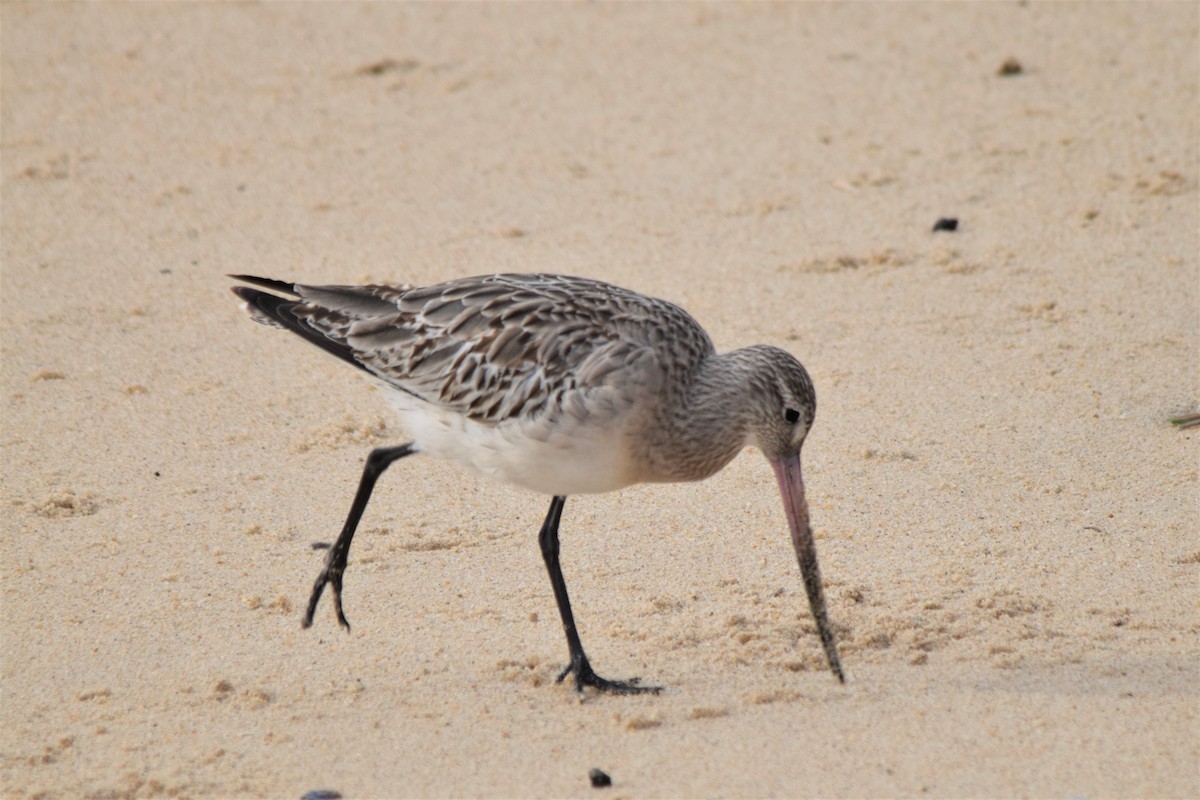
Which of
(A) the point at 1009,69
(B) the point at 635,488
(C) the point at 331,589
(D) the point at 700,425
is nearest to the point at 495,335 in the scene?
(D) the point at 700,425

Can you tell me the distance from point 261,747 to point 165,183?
577 centimetres

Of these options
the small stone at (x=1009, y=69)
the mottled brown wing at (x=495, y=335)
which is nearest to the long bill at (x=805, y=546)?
the mottled brown wing at (x=495, y=335)

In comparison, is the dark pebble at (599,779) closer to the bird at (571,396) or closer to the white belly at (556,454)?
the bird at (571,396)

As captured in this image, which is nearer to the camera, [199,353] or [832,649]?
[832,649]

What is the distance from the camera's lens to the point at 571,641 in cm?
539

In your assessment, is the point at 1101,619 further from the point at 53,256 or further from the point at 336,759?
the point at 53,256

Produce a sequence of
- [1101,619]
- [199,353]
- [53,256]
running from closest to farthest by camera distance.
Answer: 1. [1101,619]
2. [199,353]
3. [53,256]

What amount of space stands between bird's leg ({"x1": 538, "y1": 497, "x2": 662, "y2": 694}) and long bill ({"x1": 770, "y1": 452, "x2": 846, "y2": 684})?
626 mm

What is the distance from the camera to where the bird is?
5.27 metres

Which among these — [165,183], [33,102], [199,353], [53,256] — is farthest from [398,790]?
[33,102]

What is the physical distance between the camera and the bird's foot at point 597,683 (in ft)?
17.4

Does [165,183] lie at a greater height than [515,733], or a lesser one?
greater

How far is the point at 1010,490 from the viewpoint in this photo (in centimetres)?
647

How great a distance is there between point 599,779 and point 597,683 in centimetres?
63
